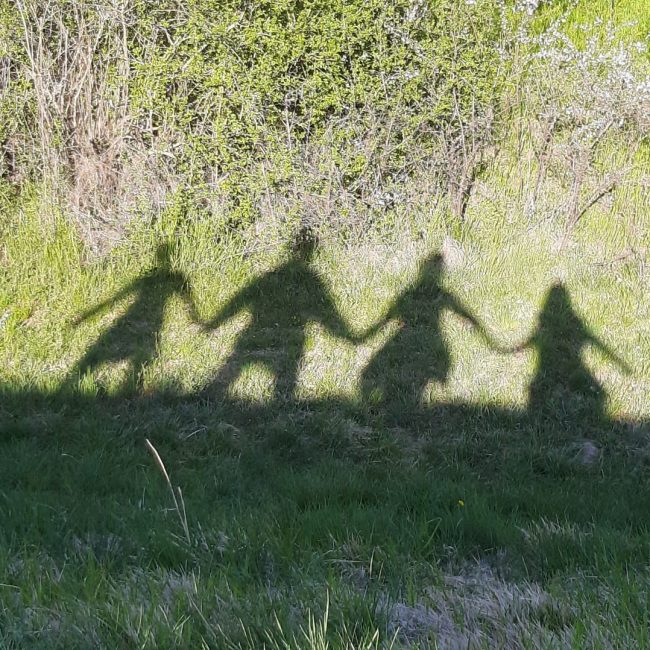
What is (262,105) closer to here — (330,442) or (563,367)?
(330,442)

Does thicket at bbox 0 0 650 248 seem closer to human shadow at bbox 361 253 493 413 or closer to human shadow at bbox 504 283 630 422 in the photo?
human shadow at bbox 361 253 493 413

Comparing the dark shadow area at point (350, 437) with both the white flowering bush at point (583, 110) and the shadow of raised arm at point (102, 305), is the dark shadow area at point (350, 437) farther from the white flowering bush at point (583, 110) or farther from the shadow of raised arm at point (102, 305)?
the white flowering bush at point (583, 110)

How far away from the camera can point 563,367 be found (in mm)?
5875

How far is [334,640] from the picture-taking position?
237cm

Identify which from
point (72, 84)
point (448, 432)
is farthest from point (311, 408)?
point (72, 84)

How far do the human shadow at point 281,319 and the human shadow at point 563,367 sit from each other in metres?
1.47

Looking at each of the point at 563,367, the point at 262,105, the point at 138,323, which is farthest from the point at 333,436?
the point at 262,105

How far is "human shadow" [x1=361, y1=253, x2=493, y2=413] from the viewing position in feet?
18.7

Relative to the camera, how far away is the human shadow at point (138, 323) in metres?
5.88

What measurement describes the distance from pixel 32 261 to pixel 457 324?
3667 millimetres

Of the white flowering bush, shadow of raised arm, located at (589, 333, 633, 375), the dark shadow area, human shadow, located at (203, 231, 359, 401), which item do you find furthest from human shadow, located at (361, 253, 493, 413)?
the white flowering bush

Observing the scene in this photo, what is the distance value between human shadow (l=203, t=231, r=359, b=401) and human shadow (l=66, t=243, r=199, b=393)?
446 mm

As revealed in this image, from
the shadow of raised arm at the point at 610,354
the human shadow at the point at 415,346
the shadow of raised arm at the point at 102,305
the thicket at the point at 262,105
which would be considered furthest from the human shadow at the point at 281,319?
the shadow of raised arm at the point at 610,354

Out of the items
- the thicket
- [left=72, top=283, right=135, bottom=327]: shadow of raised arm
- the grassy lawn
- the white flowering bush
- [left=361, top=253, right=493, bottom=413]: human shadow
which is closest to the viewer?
the grassy lawn
